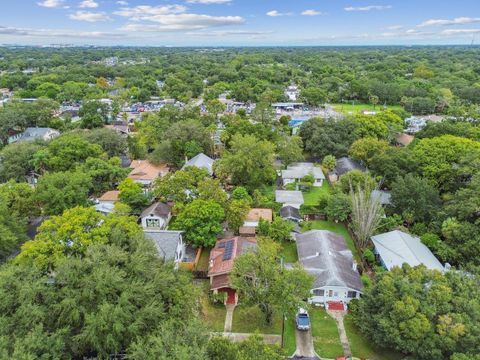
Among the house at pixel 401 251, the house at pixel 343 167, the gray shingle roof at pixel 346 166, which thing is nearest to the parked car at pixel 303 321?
the house at pixel 401 251

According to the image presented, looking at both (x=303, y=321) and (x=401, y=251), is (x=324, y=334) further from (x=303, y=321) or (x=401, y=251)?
(x=401, y=251)

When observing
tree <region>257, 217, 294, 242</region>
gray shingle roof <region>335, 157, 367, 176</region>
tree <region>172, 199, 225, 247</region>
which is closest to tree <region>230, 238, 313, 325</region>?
tree <region>172, 199, 225, 247</region>

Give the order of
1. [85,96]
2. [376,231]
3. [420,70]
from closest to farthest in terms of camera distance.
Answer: [376,231], [85,96], [420,70]

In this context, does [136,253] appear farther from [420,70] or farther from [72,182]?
[420,70]

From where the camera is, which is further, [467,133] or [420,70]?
[420,70]

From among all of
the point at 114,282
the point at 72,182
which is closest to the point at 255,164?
the point at 72,182

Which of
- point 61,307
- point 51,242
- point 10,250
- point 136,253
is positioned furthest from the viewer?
point 10,250

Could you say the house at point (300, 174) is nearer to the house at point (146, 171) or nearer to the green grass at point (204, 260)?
the house at point (146, 171)
